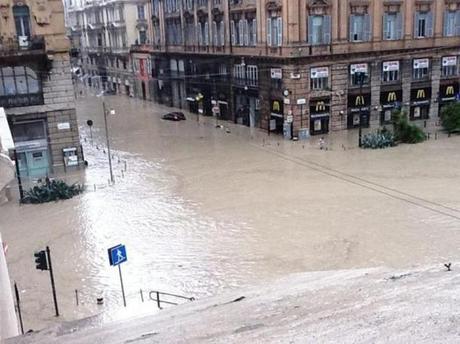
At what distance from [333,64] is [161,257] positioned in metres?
25.4

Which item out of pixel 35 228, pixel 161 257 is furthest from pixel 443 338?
pixel 35 228

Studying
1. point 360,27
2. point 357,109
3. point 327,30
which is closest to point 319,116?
point 357,109

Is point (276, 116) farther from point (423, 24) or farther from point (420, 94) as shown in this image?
point (423, 24)

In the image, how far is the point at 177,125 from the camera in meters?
45.8

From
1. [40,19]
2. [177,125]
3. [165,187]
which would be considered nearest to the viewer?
[165,187]

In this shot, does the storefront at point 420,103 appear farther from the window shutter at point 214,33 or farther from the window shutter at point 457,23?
the window shutter at point 214,33

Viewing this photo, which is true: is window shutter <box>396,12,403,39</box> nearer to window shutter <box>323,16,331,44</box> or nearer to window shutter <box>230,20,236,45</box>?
window shutter <box>323,16,331,44</box>

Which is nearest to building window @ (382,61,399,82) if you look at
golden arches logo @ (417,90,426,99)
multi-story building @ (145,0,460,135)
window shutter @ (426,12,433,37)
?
multi-story building @ (145,0,460,135)

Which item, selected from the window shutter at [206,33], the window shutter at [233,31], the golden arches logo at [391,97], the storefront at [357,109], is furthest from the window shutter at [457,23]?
the window shutter at [206,33]

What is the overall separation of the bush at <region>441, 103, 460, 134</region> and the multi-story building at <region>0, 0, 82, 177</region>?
23.5m

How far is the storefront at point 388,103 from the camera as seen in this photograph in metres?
42.4

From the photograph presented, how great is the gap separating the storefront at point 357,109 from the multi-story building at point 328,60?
0.24 feet

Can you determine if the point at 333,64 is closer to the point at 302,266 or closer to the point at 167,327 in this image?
the point at 302,266

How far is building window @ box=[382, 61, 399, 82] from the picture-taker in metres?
41.8
